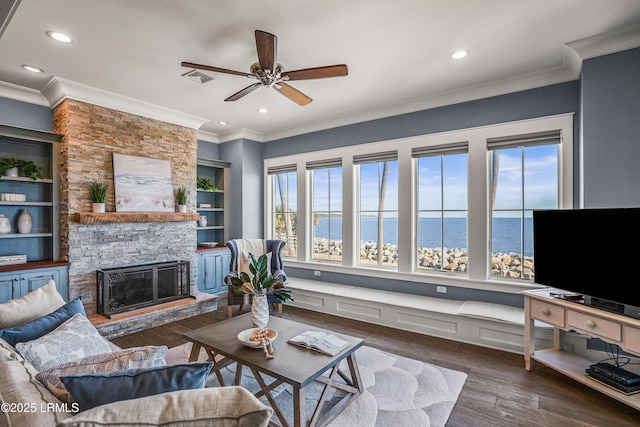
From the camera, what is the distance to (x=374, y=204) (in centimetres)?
462

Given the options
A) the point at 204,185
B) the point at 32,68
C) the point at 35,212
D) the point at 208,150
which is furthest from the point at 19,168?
the point at 208,150

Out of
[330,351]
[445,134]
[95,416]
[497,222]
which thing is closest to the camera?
[95,416]

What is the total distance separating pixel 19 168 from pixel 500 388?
18.0 ft

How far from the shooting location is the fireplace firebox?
3.76 metres

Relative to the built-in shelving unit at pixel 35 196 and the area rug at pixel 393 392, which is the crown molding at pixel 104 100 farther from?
the area rug at pixel 393 392

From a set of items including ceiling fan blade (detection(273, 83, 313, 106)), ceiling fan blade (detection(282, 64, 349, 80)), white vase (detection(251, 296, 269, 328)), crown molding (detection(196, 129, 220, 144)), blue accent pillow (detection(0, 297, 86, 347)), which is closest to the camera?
blue accent pillow (detection(0, 297, 86, 347))

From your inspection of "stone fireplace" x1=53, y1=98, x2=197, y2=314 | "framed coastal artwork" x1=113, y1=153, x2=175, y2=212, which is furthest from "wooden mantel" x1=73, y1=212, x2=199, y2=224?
"framed coastal artwork" x1=113, y1=153, x2=175, y2=212

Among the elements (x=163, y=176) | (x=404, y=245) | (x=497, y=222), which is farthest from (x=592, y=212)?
(x=163, y=176)

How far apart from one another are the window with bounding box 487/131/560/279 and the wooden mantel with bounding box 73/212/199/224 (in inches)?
166

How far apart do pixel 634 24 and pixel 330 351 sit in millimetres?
3436

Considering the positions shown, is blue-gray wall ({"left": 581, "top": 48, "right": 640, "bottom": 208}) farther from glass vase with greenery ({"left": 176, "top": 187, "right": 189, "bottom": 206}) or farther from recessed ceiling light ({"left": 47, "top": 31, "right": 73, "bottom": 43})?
glass vase with greenery ({"left": 176, "top": 187, "right": 189, "bottom": 206})

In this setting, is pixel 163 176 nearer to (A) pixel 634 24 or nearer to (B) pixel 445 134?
(B) pixel 445 134

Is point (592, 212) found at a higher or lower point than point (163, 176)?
lower

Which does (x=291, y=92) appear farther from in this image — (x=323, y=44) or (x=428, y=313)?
(x=428, y=313)
